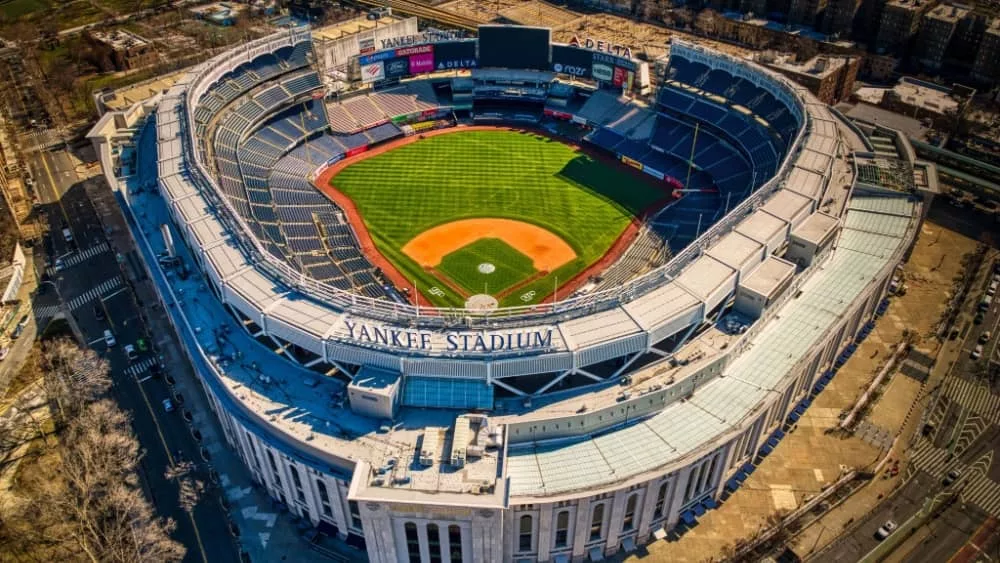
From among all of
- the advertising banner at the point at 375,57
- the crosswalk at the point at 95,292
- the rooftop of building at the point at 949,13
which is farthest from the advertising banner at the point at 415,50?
the rooftop of building at the point at 949,13

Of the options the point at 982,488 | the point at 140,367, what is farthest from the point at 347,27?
the point at 982,488

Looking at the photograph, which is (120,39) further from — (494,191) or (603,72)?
(603,72)

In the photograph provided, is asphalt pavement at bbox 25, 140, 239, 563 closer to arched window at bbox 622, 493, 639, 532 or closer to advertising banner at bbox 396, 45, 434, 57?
arched window at bbox 622, 493, 639, 532

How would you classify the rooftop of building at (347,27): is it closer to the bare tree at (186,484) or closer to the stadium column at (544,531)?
the bare tree at (186,484)

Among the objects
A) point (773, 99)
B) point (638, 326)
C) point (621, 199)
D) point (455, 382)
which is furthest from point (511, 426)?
point (773, 99)

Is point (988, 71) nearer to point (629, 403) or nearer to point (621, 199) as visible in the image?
point (621, 199)
